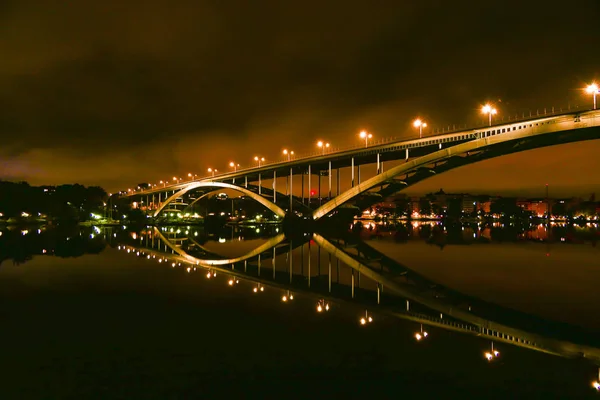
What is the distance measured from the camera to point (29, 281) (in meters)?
17.2

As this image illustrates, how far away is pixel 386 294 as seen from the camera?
48.7 ft

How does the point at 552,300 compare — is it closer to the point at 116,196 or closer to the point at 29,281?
the point at 29,281

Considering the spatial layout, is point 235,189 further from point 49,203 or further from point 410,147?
point 49,203

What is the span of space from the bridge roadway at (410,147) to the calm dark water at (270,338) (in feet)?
64.5

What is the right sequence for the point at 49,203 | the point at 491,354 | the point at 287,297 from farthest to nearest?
the point at 49,203, the point at 287,297, the point at 491,354

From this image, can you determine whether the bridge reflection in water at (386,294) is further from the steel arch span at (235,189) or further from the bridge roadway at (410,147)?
the steel arch span at (235,189)

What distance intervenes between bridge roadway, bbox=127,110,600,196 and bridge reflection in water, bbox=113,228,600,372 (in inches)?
755

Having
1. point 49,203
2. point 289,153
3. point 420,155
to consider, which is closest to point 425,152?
point 420,155

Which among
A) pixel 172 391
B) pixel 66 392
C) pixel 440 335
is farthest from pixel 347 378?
pixel 66 392

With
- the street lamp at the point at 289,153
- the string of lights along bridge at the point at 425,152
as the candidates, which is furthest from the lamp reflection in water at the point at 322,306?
the street lamp at the point at 289,153

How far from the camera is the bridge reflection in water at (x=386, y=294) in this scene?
9.67 metres

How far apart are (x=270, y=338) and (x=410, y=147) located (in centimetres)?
4233

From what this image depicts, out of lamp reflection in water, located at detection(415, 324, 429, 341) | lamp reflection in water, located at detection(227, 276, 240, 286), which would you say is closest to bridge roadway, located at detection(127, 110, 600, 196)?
lamp reflection in water, located at detection(227, 276, 240, 286)

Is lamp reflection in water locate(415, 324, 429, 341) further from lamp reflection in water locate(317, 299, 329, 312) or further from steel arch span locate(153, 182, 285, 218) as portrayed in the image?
steel arch span locate(153, 182, 285, 218)
